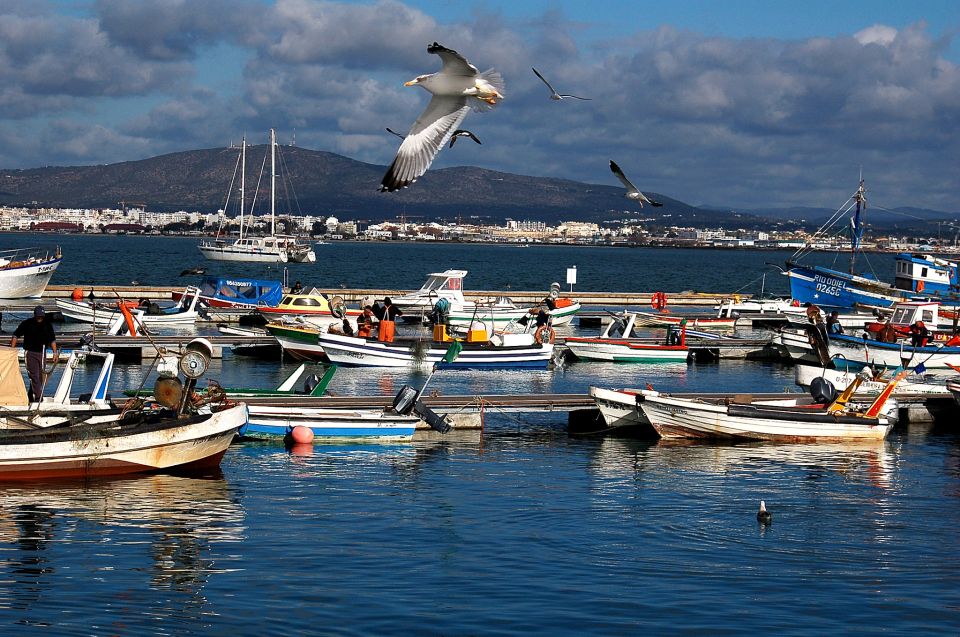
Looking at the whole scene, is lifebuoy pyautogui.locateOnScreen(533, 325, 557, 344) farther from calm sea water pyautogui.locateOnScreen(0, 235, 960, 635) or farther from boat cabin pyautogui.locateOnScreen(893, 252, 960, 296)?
boat cabin pyautogui.locateOnScreen(893, 252, 960, 296)

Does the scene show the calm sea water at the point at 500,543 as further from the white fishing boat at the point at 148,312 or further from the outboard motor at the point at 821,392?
the white fishing boat at the point at 148,312

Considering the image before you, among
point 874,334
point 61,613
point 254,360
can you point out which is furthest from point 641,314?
point 61,613

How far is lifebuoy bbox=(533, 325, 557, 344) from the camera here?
3644cm

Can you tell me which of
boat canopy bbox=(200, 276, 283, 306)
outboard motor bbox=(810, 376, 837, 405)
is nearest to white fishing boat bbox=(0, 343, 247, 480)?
outboard motor bbox=(810, 376, 837, 405)

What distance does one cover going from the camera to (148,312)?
1642 inches

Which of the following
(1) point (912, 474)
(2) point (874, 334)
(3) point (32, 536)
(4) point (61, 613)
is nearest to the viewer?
(4) point (61, 613)

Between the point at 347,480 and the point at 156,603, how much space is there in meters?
6.46

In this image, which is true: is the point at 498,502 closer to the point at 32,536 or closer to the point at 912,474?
the point at 32,536

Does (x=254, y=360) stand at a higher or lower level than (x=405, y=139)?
lower

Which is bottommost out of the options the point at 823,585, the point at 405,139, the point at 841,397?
the point at 823,585

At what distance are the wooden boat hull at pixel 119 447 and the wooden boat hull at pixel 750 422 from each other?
28.2 ft

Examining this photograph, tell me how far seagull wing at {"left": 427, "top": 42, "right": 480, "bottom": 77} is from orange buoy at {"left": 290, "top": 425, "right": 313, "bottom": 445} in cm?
1034

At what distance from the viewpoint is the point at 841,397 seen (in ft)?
81.3

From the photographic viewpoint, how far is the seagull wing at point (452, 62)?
13.2m
